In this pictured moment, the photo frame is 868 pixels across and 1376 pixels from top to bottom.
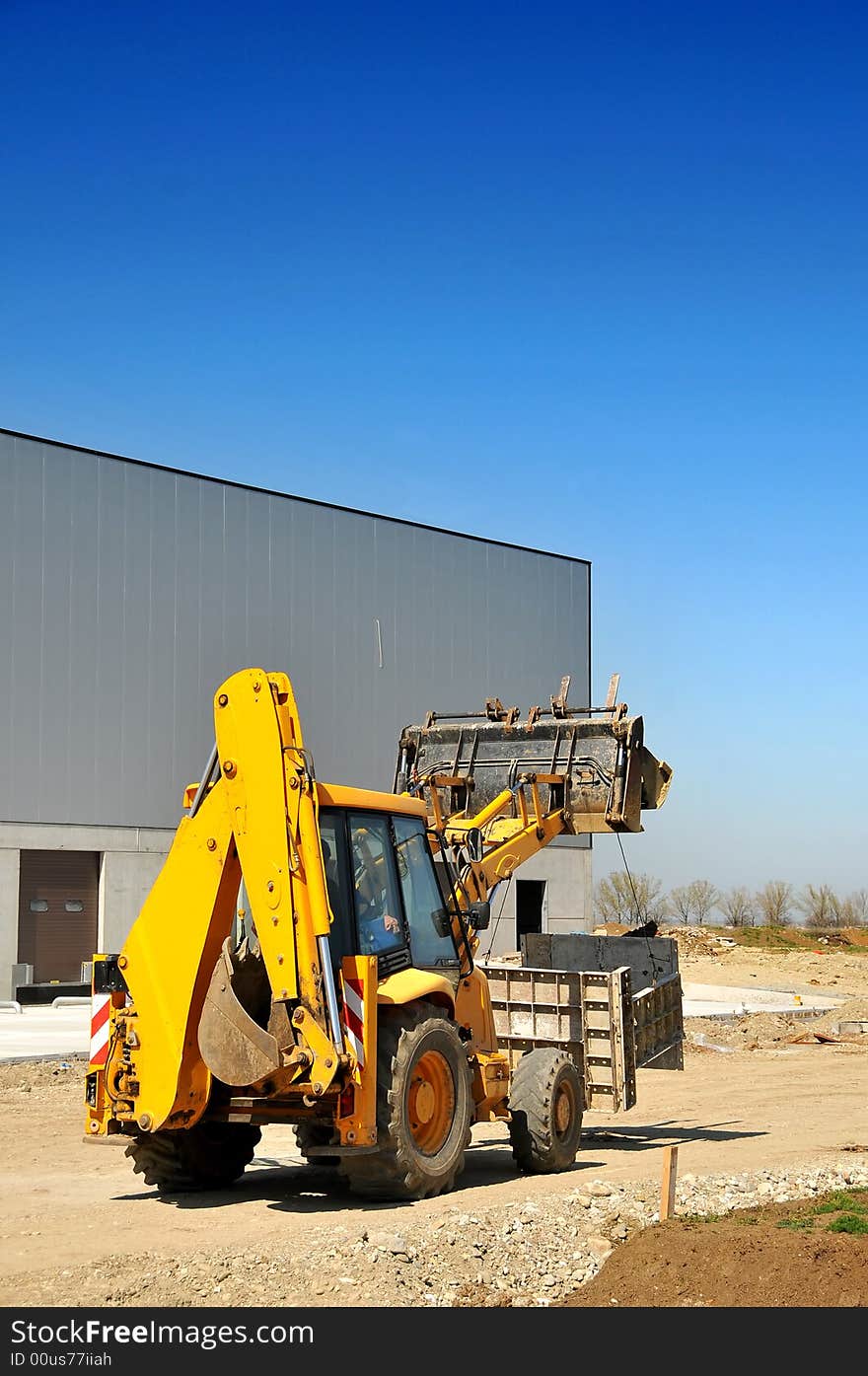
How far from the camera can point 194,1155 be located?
11.1m

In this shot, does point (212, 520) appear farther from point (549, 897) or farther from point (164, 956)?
point (164, 956)

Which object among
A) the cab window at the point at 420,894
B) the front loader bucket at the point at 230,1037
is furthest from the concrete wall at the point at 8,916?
the front loader bucket at the point at 230,1037

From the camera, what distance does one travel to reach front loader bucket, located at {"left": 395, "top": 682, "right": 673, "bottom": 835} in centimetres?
1480

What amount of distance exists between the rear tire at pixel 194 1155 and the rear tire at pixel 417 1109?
1.35 metres

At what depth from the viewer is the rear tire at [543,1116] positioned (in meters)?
11.9

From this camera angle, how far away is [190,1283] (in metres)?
7.68

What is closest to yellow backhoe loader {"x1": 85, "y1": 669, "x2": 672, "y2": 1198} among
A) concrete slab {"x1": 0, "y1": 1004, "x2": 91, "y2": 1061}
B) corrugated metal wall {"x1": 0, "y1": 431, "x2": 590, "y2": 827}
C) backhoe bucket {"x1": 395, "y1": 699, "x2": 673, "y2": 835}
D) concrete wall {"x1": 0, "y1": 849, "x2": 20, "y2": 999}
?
backhoe bucket {"x1": 395, "y1": 699, "x2": 673, "y2": 835}

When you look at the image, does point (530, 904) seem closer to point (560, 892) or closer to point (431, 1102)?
point (560, 892)

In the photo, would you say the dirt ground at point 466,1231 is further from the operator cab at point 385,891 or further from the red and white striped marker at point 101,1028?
the operator cab at point 385,891

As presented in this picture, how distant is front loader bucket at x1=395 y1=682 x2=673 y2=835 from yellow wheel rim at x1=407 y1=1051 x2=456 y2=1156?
4.37 meters

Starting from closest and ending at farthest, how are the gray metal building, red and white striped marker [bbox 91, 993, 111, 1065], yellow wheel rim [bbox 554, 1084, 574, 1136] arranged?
red and white striped marker [bbox 91, 993, 111, 1065] → yellow wheel rim [bbox 554, 1084, 574, 1136] → the gray metal building

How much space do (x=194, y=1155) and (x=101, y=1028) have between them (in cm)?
136

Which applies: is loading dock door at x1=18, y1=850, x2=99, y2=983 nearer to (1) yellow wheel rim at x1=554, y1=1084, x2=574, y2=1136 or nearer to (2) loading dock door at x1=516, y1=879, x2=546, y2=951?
(2) loading dock door at x1=516, y1=879, x2=546, y2=951

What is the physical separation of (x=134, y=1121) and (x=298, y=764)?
9.15 feet
